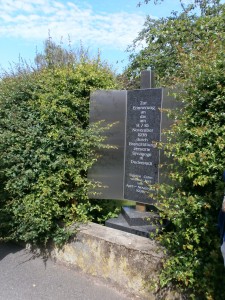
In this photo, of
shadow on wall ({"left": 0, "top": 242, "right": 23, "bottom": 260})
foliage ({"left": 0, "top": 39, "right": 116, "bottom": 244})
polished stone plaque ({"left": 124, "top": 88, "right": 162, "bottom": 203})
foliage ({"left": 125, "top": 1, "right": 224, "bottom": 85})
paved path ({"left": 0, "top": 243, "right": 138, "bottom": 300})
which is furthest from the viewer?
foliage ({"left": 125, "top": 1, "right": 224, "bottom": 85})

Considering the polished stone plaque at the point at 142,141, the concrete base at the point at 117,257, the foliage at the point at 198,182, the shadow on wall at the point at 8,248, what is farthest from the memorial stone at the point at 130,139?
the shadow on wall at the point at 8,248

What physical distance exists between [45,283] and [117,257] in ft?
3.09

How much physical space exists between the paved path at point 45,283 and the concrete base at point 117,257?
0.35 ft

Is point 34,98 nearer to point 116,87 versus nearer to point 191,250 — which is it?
point 116,87

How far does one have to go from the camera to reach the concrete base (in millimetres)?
3713

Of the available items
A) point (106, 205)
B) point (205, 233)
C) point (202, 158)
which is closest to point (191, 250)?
point (205, 233)

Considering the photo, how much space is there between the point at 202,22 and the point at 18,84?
476cm

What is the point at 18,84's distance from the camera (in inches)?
208

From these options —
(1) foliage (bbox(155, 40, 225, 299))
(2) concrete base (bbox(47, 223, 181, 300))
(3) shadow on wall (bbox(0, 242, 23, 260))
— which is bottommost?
(3) shadow on wall (bbox(0, 242, 23, 260))

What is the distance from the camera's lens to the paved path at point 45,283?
400 centimetres

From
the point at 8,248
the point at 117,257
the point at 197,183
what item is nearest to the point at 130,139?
the point at 117,257

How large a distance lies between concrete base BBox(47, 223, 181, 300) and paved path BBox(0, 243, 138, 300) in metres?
0.11

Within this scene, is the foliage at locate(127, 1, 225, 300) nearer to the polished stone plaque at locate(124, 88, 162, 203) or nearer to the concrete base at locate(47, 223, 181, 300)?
the concrete base at locate(47, 223, 181, 300)

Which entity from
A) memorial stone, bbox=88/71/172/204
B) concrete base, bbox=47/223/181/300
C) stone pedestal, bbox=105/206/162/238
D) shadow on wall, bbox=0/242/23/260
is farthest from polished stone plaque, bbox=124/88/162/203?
shadow on wall, bbox=0/242/23/260
